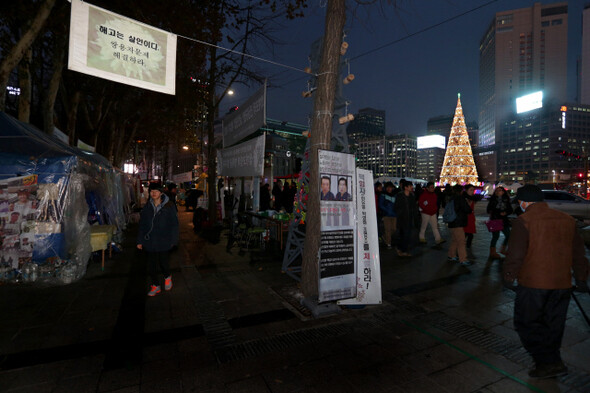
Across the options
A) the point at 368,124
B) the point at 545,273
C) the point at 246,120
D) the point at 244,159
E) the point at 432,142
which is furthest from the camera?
the point at 368,124

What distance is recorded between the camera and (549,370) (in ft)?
9.09

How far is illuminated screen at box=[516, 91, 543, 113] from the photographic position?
66750 mm

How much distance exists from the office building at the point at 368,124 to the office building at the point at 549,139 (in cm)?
7040

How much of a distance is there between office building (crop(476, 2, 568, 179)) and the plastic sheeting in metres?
151

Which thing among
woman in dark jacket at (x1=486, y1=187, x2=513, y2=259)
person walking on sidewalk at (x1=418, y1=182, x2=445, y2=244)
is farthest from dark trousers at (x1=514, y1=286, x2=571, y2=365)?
person walking on sidewalk at (x1=418, y1=182, x2=445, y2=244)

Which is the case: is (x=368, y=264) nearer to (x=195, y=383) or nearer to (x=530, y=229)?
(x=530, y=229)

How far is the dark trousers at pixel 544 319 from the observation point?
275 centimetres

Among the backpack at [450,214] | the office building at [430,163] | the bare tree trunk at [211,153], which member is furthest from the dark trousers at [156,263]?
the office building at [430,163]

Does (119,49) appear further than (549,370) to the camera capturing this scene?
Yes

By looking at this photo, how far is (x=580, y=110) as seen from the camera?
105 m

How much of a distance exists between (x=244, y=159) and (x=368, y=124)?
179750 millimetres

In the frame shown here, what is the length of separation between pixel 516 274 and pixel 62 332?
528cm

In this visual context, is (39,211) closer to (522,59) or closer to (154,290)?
(154,290)

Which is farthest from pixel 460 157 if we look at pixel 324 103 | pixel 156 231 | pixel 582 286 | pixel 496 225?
pixel 156 231
